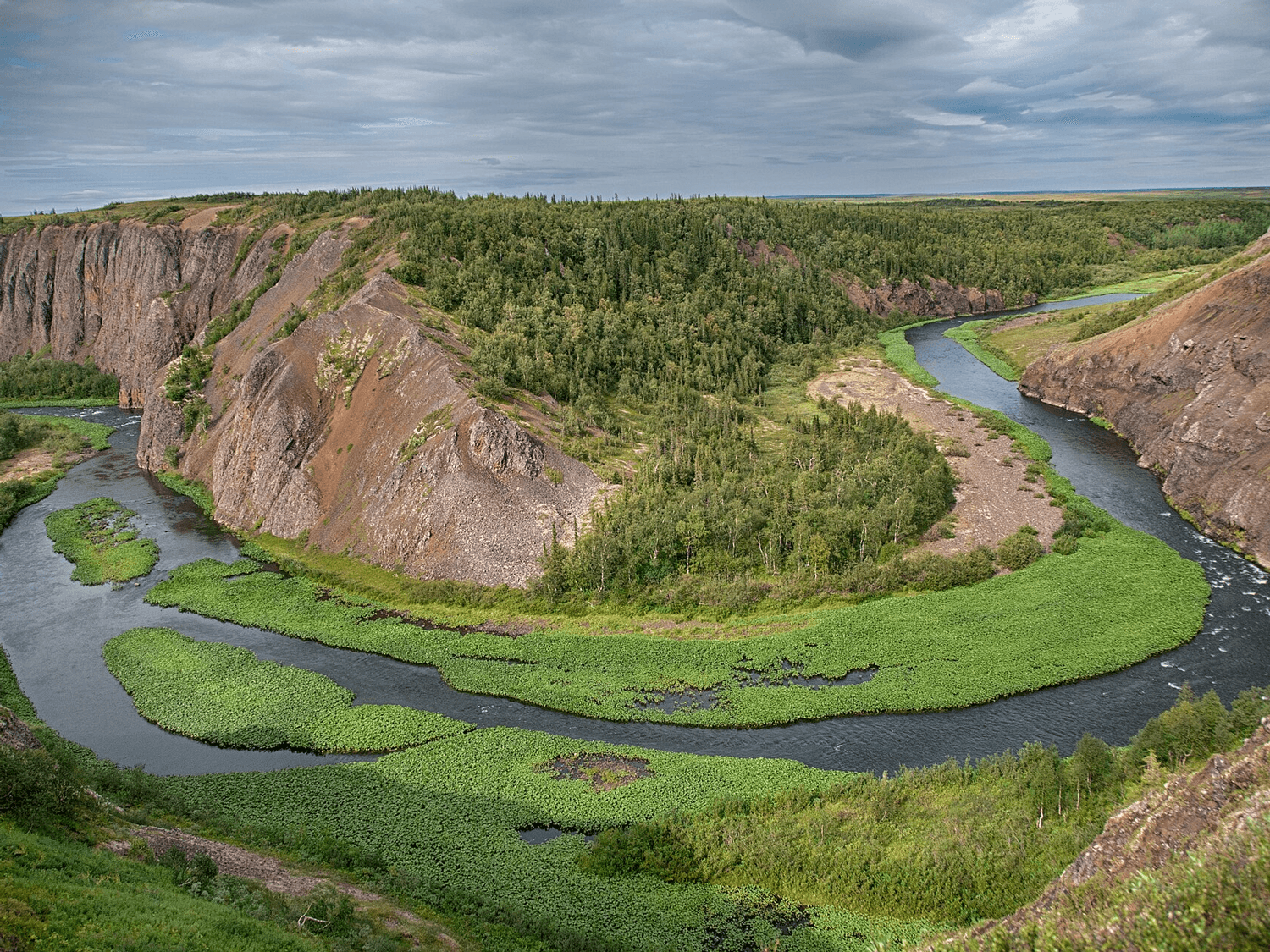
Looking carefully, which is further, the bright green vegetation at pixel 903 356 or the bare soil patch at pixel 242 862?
the bright green vegetation at pixel 903 356

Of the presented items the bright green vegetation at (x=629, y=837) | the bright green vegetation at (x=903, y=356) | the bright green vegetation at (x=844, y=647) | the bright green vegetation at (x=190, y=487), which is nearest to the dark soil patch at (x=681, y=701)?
the bright green vegetation at (x=844, y=647)

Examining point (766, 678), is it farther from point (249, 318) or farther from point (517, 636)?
point (249, 318)

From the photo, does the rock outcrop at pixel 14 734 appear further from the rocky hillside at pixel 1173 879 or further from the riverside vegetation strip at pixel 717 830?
the rocky hillside at pixel 1173 879

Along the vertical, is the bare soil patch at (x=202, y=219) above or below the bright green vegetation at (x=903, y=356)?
above

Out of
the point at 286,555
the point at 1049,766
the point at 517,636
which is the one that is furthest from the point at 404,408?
the point at 1049,766

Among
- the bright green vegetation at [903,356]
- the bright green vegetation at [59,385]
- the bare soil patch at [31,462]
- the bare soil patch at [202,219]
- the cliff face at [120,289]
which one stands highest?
the bare soil patch at [202,219]

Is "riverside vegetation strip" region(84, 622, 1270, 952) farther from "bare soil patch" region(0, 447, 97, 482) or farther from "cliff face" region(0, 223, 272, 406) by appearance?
"cliff face" region(0, 223, 272, 406)

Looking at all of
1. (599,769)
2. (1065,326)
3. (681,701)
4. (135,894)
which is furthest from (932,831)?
(1065,326)

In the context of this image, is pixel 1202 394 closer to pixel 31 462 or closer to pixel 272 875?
pixel 272 875
